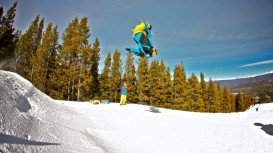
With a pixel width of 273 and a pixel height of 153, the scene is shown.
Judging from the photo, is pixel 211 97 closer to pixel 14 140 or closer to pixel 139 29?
pixel 139 29

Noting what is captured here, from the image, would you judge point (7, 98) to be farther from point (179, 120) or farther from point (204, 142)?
point (179, 120)

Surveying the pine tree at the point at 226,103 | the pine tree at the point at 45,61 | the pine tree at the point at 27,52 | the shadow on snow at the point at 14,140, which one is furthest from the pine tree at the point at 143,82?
the pine tree at the point at 226,103

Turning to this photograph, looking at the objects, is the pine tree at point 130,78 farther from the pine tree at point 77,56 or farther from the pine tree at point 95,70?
the pine tree at point 77,56

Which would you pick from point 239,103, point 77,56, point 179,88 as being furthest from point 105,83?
point 239,103

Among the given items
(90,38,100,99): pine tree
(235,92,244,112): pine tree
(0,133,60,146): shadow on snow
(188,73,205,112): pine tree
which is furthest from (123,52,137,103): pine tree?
(235,92,244,112): pine tree

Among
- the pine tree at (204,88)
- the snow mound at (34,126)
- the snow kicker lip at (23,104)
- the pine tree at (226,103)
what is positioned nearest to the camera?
the snow mound at (34,126)

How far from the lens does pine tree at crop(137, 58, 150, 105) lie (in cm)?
4742

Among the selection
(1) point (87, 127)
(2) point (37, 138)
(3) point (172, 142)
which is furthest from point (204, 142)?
(2) point (37, 138)

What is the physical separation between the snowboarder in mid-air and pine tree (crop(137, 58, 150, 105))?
3288 cm

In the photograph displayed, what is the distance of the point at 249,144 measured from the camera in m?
12.3

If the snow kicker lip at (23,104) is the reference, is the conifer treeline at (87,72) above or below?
above

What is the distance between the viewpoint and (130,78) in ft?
163

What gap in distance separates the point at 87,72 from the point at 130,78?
41.7 ft

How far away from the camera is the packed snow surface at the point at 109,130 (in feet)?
26.3
